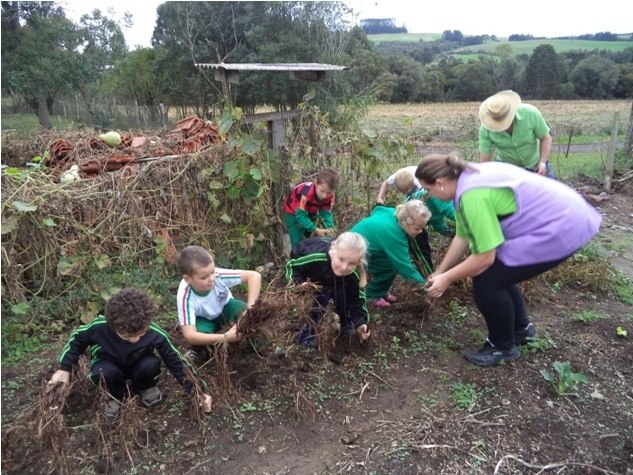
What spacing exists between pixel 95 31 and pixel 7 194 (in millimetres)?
22643

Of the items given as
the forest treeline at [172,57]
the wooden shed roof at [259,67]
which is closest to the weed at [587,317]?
the wooden shed roof at [259,67]

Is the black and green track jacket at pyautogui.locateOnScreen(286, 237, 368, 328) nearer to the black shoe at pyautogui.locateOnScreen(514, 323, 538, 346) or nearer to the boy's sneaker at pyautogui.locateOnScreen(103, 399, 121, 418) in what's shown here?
the black shoe at pyautogui.locateOnScreen(514, 323, 538, 346)

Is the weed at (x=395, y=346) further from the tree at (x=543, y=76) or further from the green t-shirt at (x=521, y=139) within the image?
the tree at (x=543, y=76)

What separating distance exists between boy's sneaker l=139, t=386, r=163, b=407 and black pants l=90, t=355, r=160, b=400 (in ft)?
0.08

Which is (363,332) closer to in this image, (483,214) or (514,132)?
(483,214)

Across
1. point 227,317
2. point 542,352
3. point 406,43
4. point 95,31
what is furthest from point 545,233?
point 406,43

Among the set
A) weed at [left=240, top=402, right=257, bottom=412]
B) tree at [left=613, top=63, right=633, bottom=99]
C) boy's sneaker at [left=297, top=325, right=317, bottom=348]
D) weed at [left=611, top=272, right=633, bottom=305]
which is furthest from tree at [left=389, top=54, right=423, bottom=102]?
weed at [left=240, top=402, right=257, bottom=412]

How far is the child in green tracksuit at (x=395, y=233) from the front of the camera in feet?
10.7

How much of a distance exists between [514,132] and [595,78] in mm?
39666

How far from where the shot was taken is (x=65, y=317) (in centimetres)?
373

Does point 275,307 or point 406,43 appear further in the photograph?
point 406,43

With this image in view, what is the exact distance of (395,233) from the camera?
337cm

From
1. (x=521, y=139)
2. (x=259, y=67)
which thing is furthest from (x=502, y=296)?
(x=259, y=67)

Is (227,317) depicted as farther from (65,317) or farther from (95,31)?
(95,31)
